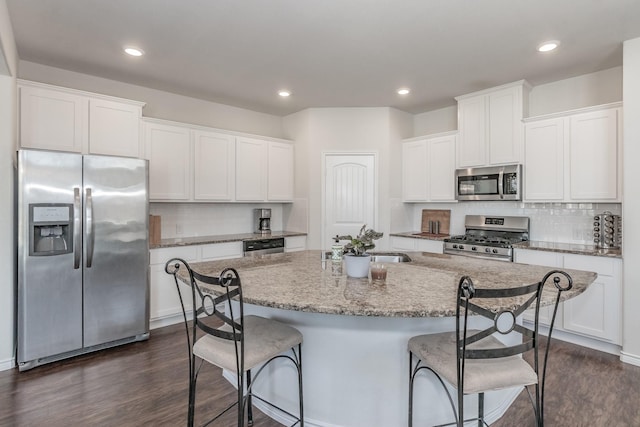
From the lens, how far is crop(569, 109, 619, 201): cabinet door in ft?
10.7

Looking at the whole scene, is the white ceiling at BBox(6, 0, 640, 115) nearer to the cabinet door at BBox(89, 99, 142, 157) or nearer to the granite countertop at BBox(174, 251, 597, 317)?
the cabinet door at BBox(89, 99, 142, 157)

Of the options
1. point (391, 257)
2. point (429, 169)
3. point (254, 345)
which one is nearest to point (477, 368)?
point (254, 345)

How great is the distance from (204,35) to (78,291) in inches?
92.8

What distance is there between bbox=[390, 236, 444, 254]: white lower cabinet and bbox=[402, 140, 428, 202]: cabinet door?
59 cm

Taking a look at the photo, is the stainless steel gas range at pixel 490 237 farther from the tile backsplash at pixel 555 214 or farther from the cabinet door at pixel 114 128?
the cabinet door at pixel 114 128

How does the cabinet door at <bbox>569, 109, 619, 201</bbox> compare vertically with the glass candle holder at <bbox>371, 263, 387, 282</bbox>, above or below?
above

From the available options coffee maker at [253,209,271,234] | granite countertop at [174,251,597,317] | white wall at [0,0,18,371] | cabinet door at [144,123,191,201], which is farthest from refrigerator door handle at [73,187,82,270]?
coffee maker at [253,209,271,234]

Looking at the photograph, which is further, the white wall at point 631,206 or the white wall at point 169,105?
the white wall at point 169,105

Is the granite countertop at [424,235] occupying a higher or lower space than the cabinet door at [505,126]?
lower

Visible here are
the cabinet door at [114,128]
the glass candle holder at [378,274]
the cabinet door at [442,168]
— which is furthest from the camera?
the cabinet door at [442,168]

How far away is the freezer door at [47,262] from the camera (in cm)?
275

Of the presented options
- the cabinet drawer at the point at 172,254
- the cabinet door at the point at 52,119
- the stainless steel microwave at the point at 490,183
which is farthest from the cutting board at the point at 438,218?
the cabinet door at the point at 52,119

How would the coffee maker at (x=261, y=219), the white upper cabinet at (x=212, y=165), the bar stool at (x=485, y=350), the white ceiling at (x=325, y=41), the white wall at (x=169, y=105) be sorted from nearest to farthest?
the bar stool at (x=485, y=350) < the white ceiling at (x=325, y=41) < the white wall at (x=169, y=105) < the white upper cabinet at (x=212, y=165) < the coffee maker at (x=261, y=219)

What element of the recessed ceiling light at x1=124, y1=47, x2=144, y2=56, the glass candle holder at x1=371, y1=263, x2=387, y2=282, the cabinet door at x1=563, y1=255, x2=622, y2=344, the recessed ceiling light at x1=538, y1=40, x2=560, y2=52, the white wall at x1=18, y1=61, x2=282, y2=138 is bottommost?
the cabinet door at x1=563, y1=255, x2=622, y2=344
